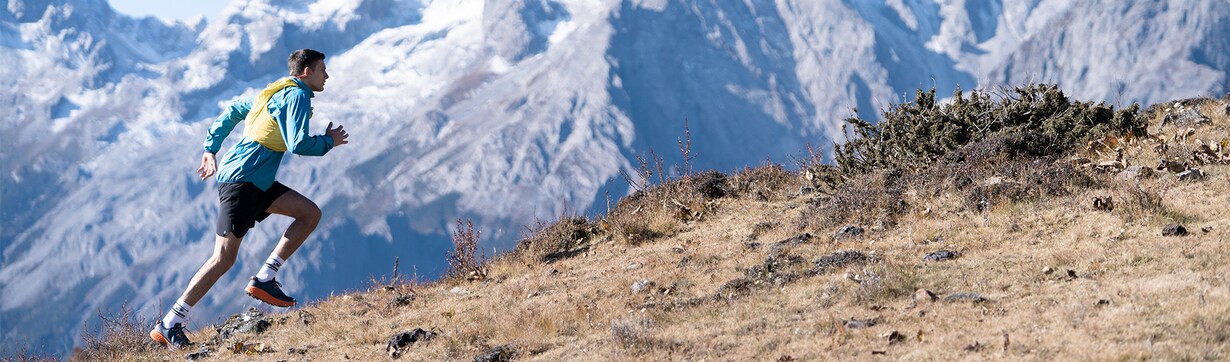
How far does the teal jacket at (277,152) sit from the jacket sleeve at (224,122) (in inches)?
12.8

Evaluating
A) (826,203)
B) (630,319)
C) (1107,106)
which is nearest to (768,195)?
(826,203)

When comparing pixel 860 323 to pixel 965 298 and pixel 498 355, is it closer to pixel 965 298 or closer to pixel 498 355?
pixel 965 298

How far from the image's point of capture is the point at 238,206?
7684 mm

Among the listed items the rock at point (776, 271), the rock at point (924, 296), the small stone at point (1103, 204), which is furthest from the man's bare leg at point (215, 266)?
the small stone at point (1103, 204)

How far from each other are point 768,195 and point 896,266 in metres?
5.37

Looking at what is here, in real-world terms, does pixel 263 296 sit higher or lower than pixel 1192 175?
lower

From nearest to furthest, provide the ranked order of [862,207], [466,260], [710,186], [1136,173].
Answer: [1136,173]
[862,207]
[466,260]
[710,186]

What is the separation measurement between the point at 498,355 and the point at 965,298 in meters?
3.15

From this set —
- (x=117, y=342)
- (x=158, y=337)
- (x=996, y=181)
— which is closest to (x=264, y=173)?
(x=158, y=337)

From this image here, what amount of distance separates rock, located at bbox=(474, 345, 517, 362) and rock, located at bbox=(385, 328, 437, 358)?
933mm

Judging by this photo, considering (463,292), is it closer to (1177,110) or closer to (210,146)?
(210,146)

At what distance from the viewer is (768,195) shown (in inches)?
510

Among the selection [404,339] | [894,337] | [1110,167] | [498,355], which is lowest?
[894,337]

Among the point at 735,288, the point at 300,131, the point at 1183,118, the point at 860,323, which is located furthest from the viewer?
the point at 1183,118
